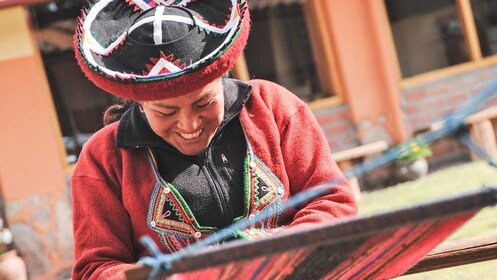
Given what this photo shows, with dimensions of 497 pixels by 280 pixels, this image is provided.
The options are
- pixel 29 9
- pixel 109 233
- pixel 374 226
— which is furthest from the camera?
pixel 29 9

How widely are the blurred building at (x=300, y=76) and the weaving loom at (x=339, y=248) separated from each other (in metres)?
6.76

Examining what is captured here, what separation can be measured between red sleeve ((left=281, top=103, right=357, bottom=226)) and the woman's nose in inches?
13.6

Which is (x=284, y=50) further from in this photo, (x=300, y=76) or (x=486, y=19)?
(x=486, y=19)

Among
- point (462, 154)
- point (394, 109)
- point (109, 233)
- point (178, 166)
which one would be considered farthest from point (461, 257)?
point (462, 154)

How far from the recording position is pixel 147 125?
2.39 meters

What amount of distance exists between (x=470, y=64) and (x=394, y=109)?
1.41 metres

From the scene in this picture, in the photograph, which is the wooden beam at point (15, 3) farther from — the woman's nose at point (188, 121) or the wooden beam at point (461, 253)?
the wooden beam at point (461, 253)

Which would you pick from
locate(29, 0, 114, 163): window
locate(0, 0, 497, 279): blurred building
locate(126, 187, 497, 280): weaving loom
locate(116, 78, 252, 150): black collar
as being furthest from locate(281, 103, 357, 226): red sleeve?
locate(29, 0, 114, 163): window

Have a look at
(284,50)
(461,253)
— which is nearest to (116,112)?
(461,253)

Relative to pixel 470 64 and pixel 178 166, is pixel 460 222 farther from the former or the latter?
pixel 470 64

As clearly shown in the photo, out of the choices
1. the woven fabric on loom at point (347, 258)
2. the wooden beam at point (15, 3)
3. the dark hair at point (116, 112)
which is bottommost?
the woven fabric on loom at point (347, 258)

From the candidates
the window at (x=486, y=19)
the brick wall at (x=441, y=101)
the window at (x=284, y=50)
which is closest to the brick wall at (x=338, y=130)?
the window at (x=284, y=50)

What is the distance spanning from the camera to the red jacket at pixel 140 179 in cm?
231

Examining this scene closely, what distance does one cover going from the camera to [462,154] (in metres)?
9.64
